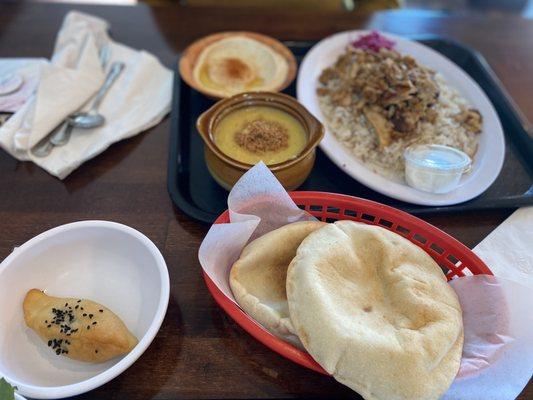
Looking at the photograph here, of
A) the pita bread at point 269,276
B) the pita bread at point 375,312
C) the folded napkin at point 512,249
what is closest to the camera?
the pita bread at point 375,312

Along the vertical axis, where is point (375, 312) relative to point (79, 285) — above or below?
above

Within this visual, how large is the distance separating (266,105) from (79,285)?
931 mm

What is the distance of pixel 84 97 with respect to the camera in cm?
183

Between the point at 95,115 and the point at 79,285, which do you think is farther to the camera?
the point at 95,115

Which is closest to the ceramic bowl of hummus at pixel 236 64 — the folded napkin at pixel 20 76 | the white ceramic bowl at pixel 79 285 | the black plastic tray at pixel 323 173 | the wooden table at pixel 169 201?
the black plastic tray at pixel 323 173

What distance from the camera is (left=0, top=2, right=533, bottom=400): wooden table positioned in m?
1.13

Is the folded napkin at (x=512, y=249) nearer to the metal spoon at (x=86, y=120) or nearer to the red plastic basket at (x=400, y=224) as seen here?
the red plastic basket at (x=400, y=224)

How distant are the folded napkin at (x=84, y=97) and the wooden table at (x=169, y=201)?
0.18 ft

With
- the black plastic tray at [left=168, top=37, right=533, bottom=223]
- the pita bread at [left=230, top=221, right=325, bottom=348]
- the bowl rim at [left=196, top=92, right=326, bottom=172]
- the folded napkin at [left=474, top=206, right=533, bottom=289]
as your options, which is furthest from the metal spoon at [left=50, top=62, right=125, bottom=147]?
Answer: the folded napkin at [left=474, top=206, right=533, bottom=289]

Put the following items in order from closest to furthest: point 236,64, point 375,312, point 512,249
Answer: point 375,312 → point 512,249 → point 236,64

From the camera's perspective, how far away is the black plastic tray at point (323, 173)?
1.57m

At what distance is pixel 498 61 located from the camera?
7.52 ft

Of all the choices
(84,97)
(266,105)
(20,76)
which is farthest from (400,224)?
(20,76)

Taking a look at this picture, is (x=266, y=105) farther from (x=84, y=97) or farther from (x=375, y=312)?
(x=375, y=312)
